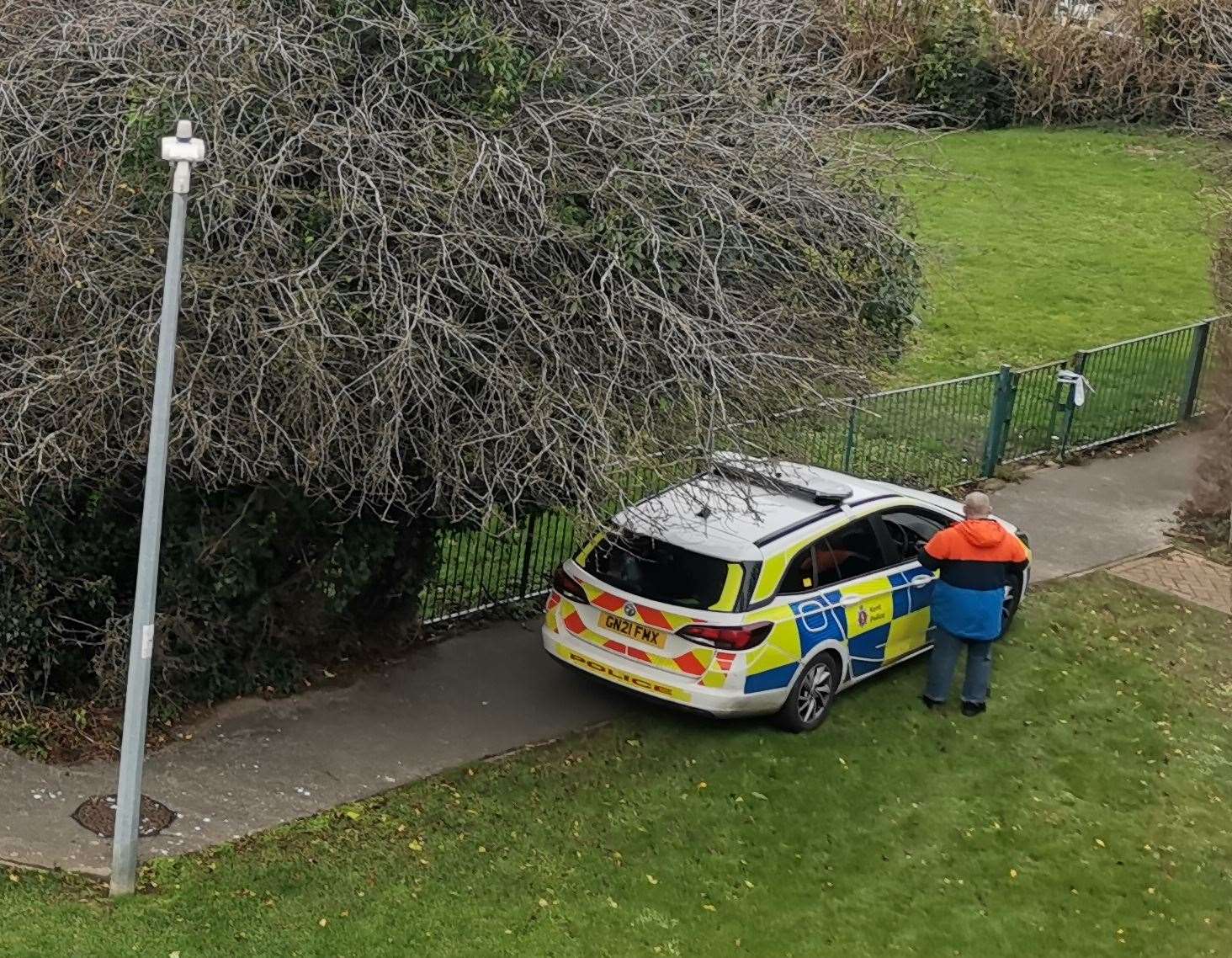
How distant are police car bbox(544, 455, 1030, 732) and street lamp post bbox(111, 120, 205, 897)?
2.68 metres

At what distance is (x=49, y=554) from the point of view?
7727mm

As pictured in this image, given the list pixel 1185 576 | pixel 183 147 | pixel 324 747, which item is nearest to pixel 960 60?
pixel 1185 576

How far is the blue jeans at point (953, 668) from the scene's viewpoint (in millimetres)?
9023

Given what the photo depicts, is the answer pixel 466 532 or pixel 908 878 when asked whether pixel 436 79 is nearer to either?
pixel 466 532

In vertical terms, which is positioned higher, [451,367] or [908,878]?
[451,367]

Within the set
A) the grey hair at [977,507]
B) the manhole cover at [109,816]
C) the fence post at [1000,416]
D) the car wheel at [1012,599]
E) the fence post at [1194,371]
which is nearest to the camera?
the manhole cover at [109,816]

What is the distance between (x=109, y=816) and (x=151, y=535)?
6.03 feet

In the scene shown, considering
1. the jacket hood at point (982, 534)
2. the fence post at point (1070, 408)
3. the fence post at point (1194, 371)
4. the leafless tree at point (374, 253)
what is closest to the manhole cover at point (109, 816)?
the leafless tree at point (374, 253)

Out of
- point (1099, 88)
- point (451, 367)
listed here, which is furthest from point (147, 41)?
point (1099, 88)

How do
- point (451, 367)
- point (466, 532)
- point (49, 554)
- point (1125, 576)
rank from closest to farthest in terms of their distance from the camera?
point (451, 367) → point (49, 554) → point (466, 532) → point (1125, 576)

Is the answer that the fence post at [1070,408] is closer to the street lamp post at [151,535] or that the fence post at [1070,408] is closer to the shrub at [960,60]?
the street lamp post at [151,535]

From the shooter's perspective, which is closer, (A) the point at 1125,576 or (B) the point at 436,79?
(B) the point at 436,79

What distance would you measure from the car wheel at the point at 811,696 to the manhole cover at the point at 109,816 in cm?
357

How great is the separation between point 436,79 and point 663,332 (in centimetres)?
174
